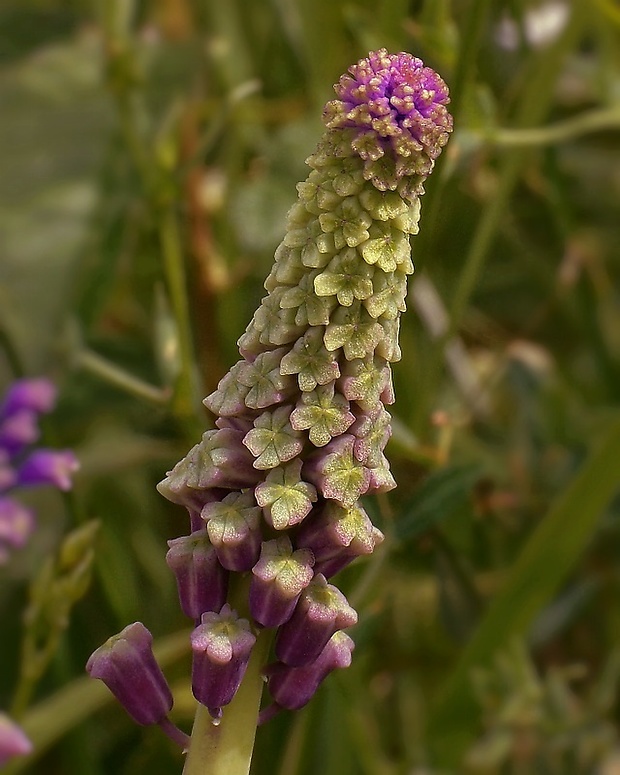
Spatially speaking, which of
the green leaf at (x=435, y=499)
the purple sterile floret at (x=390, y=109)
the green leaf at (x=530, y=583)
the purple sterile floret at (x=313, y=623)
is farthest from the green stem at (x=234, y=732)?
the green leaf at (x=530, y=583)

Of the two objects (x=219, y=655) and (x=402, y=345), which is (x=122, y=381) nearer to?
(x=402, y=345)

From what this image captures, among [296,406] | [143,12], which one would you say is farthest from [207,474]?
[143,12]

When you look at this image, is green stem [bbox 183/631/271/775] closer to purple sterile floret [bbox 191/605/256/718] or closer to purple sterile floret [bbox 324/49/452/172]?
purple sterile floret [bbox 191/605/256/718]

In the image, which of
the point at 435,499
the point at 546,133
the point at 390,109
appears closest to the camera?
the point at 390,109

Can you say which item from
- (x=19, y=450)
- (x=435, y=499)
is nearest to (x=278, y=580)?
(x=435, y=499)

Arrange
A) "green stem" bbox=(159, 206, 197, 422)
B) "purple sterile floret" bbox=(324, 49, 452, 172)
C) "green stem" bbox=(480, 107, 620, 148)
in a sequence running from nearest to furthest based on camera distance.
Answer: "purple sterile floret" bbox=(324, 49, 452, 172) < "green stem" bbox=(159, 206, 197, 422) < "green stem" bbox=(480, 107, 620, 148)

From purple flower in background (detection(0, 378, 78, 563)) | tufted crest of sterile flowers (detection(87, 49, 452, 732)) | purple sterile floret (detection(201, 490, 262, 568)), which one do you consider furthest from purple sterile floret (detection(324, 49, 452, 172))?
purple flower in background (detection(0, 378, 78, 563))

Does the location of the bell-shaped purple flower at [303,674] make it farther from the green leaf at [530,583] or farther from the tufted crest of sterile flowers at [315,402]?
the green leaf at [530,583]
